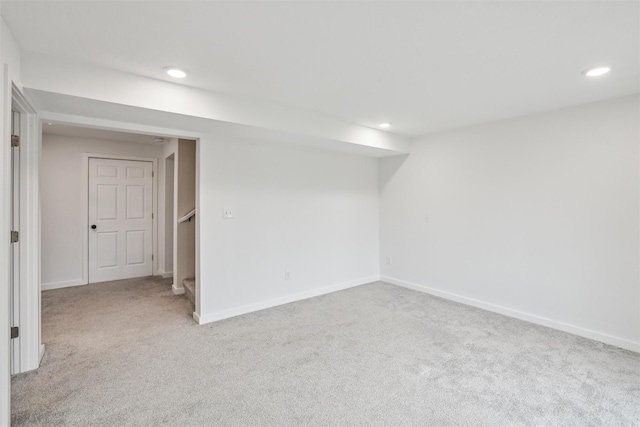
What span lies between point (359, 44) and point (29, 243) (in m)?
2.76

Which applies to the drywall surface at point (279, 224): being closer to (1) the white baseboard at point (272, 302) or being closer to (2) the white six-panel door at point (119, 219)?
(1) the white baseboard at point (272, 302)

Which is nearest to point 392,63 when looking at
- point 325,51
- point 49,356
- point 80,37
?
point 325,51

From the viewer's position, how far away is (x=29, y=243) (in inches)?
92.3

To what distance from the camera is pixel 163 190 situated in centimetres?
539

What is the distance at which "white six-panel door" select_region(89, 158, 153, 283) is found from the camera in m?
4.93

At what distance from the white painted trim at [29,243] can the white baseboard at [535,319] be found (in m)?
4.19

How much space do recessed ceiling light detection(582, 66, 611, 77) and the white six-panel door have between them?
228 inches

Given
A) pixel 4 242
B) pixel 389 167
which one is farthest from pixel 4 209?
pixel 389 167

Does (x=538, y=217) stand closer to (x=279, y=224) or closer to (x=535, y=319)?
(x=535, y=319)

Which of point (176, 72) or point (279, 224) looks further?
point (279, 224)

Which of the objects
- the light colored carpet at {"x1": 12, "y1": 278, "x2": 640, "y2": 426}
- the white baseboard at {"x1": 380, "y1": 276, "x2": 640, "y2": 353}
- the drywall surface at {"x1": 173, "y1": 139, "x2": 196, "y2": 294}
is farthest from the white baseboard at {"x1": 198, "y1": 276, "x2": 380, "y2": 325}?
the drywall surface at {"x1": 173, "y1": 139, "x2": 196, "y2": 294}

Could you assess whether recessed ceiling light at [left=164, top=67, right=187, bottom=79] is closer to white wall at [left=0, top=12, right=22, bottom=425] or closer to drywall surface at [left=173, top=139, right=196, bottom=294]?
white wall at [left=0, top=12, right=22, bottom=425]

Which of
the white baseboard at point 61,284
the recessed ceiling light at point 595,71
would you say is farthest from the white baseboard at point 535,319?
the white baseboard at point 61,284

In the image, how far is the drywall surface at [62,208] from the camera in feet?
15.1
